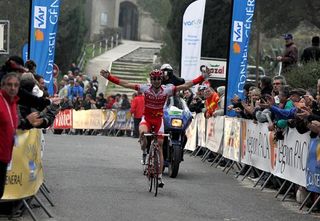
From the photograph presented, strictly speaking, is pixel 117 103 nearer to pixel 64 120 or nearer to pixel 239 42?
pixel 64 120

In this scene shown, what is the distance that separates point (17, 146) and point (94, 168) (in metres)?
7.13

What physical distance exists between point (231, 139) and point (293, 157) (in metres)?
5.84

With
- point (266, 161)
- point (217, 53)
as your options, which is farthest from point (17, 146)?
point (217, 53)

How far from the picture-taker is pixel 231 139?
21.3 meters

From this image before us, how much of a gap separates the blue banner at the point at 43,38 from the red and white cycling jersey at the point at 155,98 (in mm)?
8496

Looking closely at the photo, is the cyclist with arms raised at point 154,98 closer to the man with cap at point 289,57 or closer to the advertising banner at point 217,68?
the man with cap at point 289,57

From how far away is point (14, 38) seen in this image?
53406mm

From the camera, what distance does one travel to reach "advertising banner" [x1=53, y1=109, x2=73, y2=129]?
39719 millimetres

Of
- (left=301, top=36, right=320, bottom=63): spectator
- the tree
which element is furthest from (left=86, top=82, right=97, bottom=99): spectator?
(left=301, top=36, right=320, bottom=63): spectator

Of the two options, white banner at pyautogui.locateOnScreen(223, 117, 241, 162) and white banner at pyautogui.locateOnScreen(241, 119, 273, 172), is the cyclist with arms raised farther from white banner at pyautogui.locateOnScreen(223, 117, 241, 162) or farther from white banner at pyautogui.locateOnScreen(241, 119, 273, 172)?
white banner at pyautogui.locateOnScreen(223, 117, 241, 162)

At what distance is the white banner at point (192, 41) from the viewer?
1145 inches

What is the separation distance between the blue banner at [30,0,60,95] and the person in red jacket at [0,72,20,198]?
14.7 metres

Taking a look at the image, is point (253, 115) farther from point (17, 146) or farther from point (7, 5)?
point (7, 5)

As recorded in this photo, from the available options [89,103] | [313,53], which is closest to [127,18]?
[89,103]
